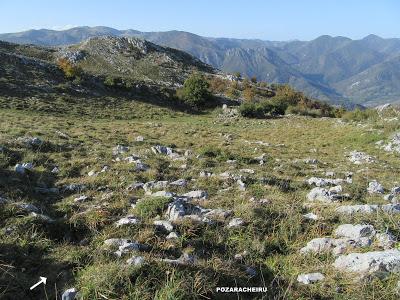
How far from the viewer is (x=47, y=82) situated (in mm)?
50031

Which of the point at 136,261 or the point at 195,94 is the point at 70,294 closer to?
the point at 136,261

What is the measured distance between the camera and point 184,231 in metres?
7.57

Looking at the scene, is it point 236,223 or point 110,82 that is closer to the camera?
point 236,223

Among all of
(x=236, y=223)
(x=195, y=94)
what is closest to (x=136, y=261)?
(x=236, y=223)

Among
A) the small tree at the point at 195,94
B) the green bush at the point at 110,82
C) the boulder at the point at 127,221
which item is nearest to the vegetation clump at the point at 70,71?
the green bush at the point at 110,82

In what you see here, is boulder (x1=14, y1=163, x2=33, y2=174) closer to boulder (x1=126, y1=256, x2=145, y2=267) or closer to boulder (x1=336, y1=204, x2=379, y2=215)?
boulder (x1=126, y1=256, x2=145, y2=267)

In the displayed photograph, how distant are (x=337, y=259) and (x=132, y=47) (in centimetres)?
9648

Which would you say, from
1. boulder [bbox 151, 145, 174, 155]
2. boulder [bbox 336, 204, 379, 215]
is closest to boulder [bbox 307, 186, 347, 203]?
boulder [bbox 336, 204, 379, 215]

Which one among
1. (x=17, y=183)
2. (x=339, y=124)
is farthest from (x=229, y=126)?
(x=17, y=183)

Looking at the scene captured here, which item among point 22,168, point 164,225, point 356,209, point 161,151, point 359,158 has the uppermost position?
point 356,209

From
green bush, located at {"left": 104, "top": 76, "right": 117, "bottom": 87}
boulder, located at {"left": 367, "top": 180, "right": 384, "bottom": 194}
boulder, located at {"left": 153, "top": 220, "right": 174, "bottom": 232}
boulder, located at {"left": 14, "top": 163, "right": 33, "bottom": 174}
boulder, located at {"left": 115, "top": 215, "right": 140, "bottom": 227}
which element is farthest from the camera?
green bush, located at {"left": 104, "top": 76, "right": 117, "bottom": 87}

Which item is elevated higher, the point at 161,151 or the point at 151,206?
the point at 151,206

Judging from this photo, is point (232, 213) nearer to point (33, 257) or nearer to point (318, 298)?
point (318, 298)

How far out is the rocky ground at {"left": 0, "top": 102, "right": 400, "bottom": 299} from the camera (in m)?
5.84
